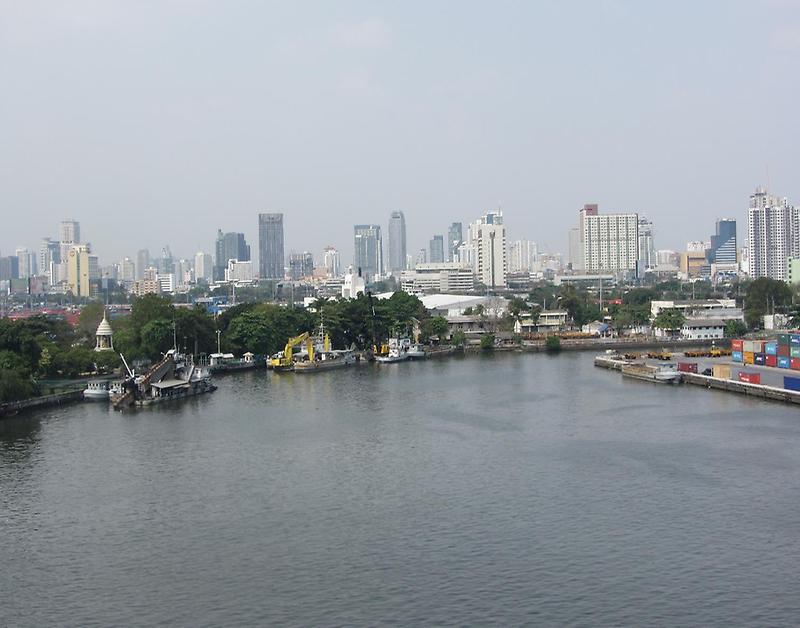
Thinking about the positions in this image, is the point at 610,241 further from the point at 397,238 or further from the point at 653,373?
the point at 653,373

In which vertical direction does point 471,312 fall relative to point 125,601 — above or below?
above

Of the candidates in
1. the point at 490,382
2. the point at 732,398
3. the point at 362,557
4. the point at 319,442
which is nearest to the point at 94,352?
the point at 490,382

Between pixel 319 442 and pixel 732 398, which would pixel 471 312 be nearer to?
pixel 732 398

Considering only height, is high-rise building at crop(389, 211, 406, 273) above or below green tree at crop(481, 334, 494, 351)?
above

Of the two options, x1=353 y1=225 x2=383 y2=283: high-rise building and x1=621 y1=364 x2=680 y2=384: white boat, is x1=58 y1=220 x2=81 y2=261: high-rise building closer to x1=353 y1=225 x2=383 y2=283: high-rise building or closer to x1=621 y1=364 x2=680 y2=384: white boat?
x1=353 y1=225 x2=383 y2=283: high-rise building

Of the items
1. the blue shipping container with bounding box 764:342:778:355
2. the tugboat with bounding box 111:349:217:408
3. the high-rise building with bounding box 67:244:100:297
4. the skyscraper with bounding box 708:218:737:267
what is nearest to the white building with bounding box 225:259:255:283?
the high-rise building with bounding box 67:244:100:297

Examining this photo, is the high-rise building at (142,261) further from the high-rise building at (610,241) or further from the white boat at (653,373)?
the white boat at (653,373)
